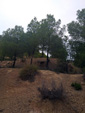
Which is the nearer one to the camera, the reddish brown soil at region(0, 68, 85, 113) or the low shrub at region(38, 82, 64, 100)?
the reddish brown soil at region(0, 68, 85, 113)

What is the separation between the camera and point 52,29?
22.6m

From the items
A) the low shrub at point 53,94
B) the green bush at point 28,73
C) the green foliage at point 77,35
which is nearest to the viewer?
the low shrub at point 53,94

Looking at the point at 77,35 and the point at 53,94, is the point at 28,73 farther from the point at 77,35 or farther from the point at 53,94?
the point at 77,35

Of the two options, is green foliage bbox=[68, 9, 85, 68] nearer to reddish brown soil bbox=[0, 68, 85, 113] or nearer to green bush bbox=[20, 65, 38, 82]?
reddish brown soil bbox=[0, 68, 85, 113]

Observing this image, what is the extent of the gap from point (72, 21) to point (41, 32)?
17.0 feet

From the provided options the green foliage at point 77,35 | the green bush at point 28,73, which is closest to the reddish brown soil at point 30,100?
the green bush at point 28,73

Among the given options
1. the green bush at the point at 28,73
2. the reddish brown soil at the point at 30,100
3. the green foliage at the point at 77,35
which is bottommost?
the reddish brown soil at the point at 30,100

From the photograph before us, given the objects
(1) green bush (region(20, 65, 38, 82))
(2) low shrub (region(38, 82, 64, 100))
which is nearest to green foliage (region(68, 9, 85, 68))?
(1) green bush (region(20, 65, 38, 82))

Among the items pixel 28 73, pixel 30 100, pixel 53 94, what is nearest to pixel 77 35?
pixel 28 73

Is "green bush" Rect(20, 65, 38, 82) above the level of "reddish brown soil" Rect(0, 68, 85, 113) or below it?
above

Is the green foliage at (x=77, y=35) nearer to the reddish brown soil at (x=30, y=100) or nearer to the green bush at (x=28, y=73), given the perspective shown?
the reddish brown soil at (x=30, y=100)

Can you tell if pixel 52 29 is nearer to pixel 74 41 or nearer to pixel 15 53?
pixel 74 41

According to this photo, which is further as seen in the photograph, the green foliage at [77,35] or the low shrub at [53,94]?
the green foliage at [77,35]

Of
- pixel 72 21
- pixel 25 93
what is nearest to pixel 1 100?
pixel 25 93
